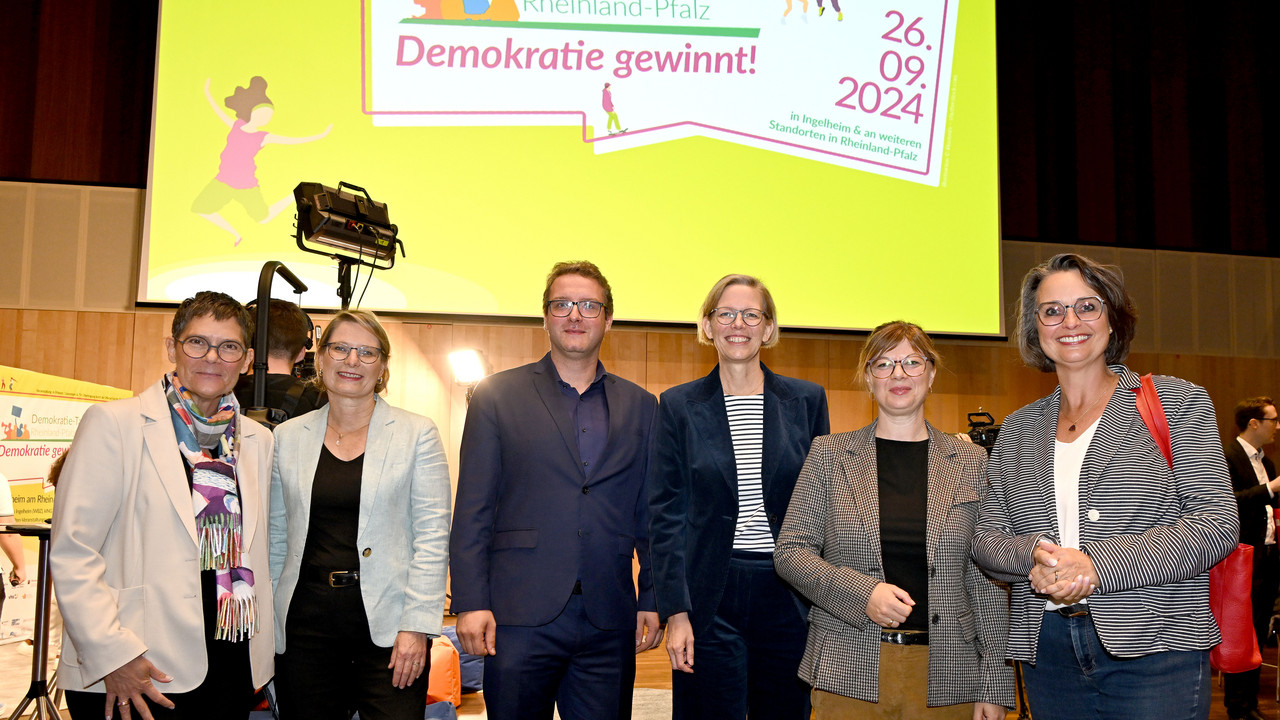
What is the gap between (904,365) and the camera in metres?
2.10

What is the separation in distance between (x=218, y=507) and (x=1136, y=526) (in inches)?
81.3

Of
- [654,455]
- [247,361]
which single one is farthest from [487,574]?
[247,361]

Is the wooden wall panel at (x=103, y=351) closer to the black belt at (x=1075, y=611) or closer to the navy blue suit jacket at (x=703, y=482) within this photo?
the navy blue suit jacket at (x=703, y=482)

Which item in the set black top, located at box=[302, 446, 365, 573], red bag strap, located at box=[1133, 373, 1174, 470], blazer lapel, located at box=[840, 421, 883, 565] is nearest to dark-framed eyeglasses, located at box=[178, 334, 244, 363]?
black top, located at box=[302, 446, 365, 573]

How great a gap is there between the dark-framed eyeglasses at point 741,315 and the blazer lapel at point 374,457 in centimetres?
99

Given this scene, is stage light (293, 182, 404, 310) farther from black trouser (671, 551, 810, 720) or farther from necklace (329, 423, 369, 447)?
black trouser (671, 551, 810, 720)

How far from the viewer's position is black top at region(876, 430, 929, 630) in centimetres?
196

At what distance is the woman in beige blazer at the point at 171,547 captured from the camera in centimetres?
183

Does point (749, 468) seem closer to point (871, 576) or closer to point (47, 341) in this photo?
point (871, 576)

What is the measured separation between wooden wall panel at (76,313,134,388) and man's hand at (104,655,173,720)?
199 inches

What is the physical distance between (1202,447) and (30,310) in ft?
23.8

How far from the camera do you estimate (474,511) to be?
230cm

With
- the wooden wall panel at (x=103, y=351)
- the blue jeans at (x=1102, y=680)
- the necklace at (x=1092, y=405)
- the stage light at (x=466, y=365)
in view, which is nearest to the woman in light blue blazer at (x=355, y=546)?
the blue jeans at (x=1102, y=680)

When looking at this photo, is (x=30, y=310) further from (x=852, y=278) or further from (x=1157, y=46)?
(x=1157, y=46)
